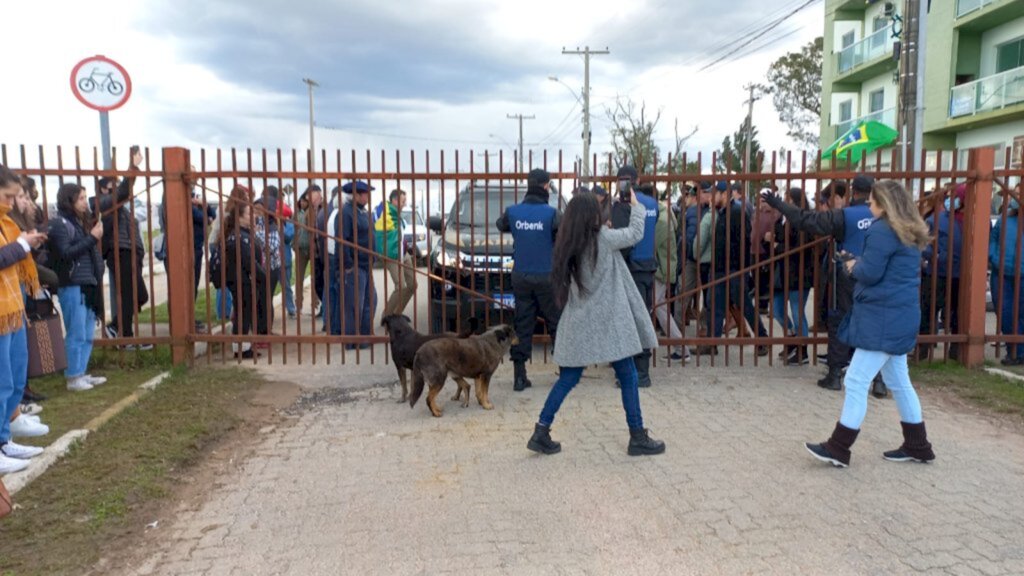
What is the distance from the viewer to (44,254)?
603 centimetres

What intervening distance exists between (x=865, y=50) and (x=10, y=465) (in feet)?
109

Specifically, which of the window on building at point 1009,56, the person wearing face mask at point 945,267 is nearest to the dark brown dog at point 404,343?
the person wearing face mask at point 945,267

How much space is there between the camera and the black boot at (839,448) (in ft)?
14.5

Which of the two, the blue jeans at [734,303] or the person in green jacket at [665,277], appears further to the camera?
the blue jeans at [734,303]

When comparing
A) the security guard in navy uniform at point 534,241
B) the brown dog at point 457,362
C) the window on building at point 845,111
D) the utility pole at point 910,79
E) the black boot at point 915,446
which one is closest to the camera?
the black boot at point 915,446

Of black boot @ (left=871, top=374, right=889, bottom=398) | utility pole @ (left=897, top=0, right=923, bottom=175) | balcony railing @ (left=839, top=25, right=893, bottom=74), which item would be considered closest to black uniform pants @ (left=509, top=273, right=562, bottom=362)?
black boot @ (left=871, top=374, right=889, bottom=398)

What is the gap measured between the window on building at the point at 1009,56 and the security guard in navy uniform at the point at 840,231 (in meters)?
22.1

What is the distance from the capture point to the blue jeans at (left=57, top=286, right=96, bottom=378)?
6.22 metres

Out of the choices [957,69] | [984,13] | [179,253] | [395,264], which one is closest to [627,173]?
[395,264]

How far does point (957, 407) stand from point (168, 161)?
731 cm

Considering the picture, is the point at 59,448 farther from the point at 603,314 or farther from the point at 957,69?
the point at 957,69

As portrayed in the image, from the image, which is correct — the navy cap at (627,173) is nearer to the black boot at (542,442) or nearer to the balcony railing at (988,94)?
A: the black boot at (542,442)

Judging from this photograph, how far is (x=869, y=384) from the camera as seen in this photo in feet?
14.8

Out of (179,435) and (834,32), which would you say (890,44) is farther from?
(179,435)
